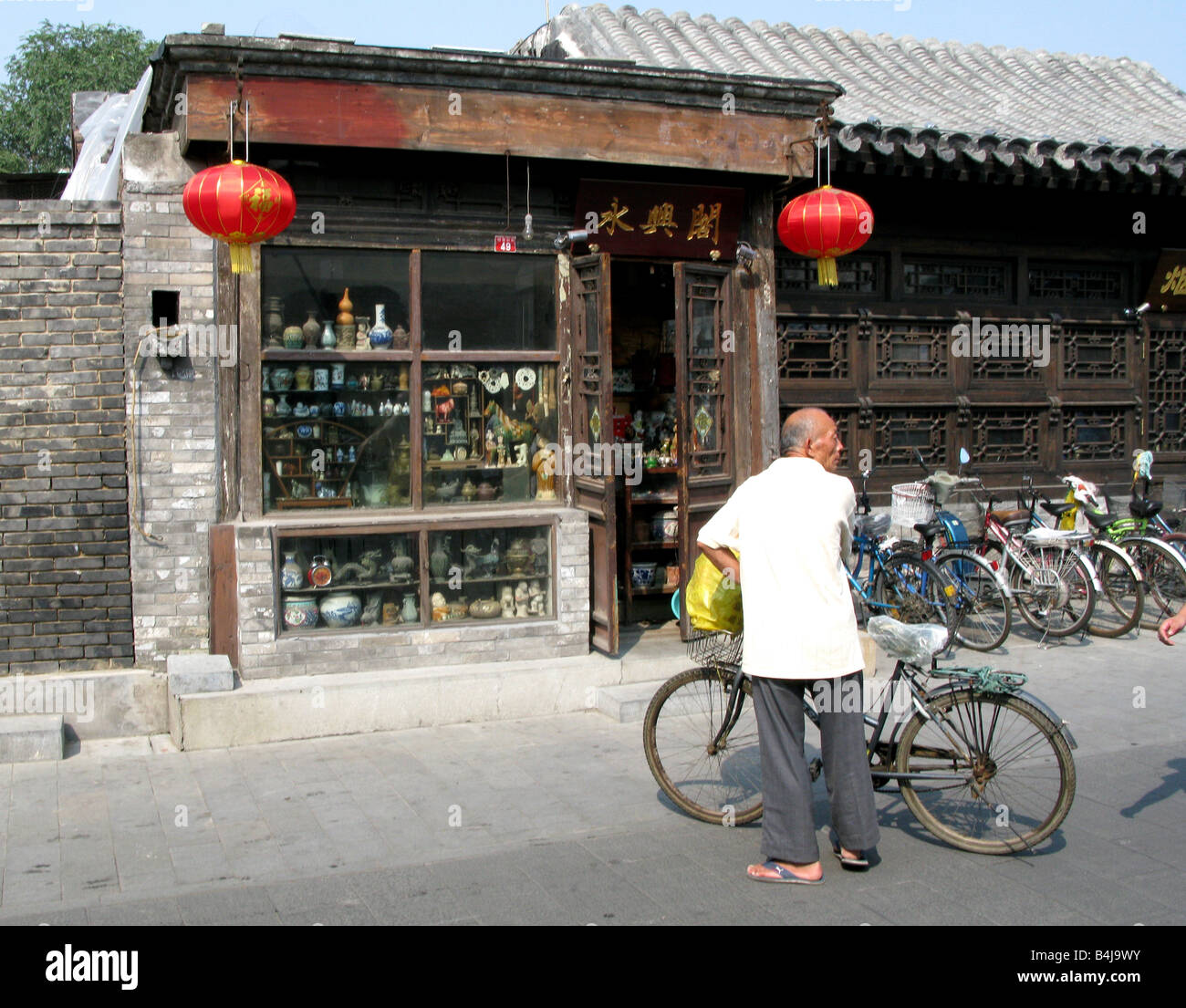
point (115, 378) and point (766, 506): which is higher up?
point (115, 378)

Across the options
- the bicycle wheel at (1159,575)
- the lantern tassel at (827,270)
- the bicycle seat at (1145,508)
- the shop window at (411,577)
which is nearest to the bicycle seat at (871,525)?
the lantern tassel at (827,270)

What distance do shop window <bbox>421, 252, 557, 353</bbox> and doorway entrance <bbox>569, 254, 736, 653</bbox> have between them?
0.79 feet

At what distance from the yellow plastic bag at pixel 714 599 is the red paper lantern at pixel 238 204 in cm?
332

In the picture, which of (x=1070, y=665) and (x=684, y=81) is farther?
(x=1070, y=665)

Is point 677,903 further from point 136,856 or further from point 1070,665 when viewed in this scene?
point 1070,665

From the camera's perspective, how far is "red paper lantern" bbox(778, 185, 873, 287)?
8.40 m

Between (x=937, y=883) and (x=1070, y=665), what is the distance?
185 inches

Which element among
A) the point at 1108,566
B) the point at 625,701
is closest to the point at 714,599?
the point at 625,701

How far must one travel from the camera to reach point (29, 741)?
22.7 ft

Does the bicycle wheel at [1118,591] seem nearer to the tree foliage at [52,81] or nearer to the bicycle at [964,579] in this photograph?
the bicycle at [964,579]

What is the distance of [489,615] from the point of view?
27.5ft

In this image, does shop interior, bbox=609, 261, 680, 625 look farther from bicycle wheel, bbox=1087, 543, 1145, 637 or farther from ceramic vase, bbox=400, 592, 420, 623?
bicycle wheel, bbox=1087, 543, 1145, 637

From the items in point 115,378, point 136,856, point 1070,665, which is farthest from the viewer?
point 1070,665

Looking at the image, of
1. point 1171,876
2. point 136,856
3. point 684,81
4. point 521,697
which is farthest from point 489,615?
point 1171,876
